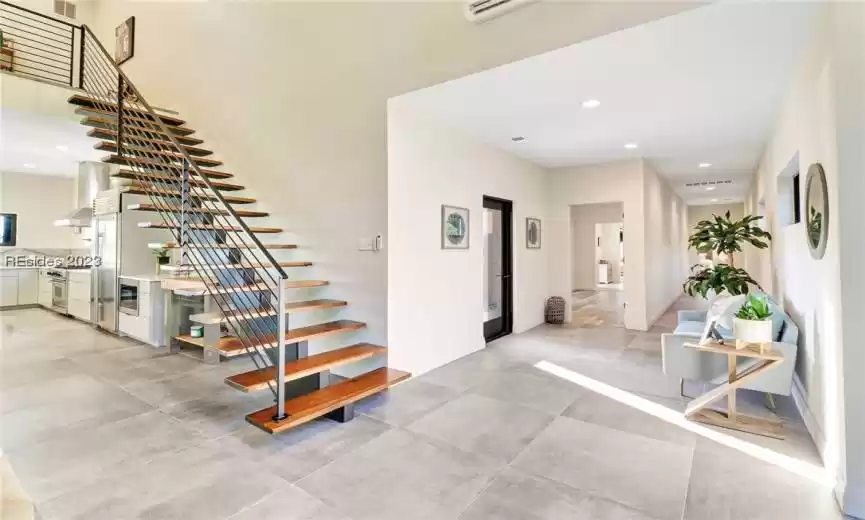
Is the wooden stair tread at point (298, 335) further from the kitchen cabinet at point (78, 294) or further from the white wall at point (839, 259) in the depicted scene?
the kitchen cabinet at point (78, 294)

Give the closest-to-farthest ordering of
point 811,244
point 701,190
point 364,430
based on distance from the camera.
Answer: point 811,244
point 364,430
point 701,190

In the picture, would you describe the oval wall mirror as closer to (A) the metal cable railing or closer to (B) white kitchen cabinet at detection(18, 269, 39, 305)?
(A) the metal cable railing

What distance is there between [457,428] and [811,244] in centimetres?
271

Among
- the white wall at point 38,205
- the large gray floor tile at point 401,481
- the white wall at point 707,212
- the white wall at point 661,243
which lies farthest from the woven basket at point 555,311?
the white wall at point 38,205

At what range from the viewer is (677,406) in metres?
3.34

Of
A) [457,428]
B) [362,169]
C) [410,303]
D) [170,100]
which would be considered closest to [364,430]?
[457,428]

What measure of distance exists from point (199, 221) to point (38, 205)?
7080 mm

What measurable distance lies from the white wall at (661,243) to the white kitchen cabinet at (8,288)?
1173 centimetres

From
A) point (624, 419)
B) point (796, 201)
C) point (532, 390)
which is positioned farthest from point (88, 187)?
point (796, 201)

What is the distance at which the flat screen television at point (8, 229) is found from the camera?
27.5 feet

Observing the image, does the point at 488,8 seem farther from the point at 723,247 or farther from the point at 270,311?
the point at 723,247

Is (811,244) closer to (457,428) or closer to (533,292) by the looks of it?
(457,428)

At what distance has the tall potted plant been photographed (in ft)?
13.6

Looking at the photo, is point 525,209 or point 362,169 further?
point 525,209
